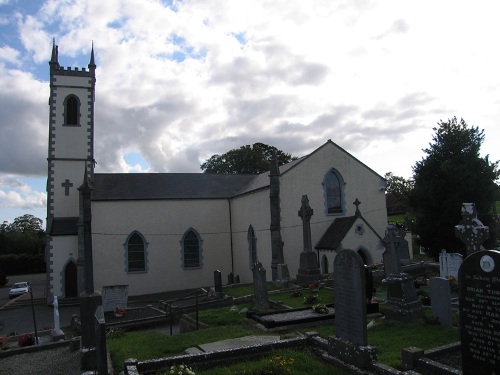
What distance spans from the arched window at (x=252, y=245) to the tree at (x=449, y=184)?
→ 1072cm

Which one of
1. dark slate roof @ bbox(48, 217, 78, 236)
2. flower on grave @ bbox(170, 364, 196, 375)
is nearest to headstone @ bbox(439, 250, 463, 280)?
flower on grave @ bbox(170, 364, 196, 375)

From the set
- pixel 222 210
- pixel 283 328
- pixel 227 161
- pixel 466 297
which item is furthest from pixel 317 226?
pixel 227 161

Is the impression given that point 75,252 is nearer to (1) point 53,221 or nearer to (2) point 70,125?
(1) point 53,221

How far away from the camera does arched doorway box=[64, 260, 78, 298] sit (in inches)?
1051

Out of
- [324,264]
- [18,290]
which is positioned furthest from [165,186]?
[18,290]

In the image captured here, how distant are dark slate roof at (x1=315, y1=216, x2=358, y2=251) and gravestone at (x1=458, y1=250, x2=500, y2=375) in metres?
17.0

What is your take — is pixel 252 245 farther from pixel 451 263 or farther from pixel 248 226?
pixel 451 263

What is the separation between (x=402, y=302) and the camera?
428 inches

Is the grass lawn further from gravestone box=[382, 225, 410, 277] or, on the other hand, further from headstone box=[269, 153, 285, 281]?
headstone box=[269, 153, 285, 281]

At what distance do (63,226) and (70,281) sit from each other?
3.75m

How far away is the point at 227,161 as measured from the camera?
52.8 m

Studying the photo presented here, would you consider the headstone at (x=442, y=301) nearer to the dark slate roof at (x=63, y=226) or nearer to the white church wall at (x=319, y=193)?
the white church wall at (x=319, y=193)

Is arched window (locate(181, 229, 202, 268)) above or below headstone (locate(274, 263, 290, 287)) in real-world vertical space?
above

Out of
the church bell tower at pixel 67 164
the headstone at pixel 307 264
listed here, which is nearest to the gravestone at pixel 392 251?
the headstone at pixel 307 264
